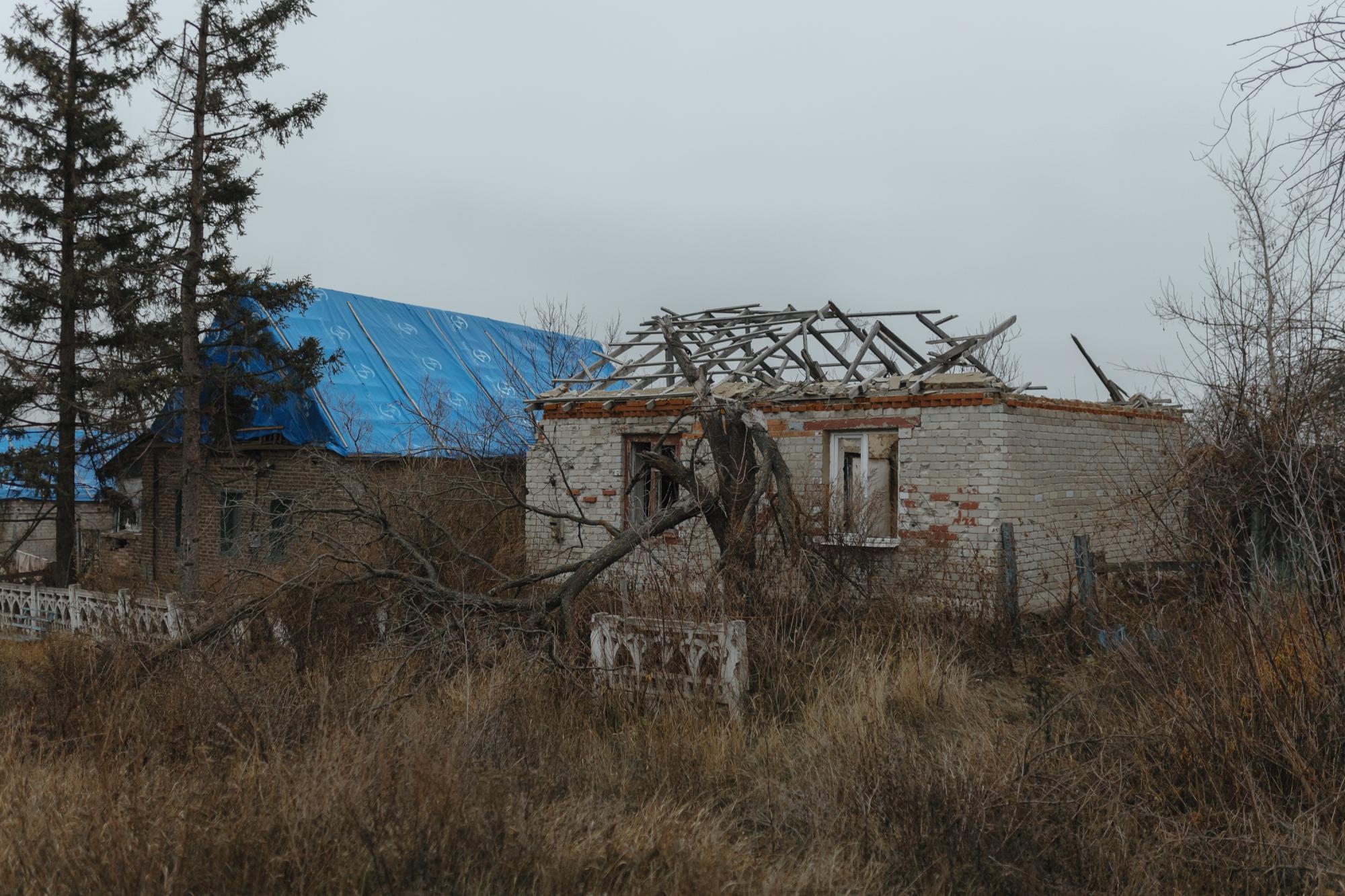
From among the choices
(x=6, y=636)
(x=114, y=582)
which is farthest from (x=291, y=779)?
(x=114, y=582)

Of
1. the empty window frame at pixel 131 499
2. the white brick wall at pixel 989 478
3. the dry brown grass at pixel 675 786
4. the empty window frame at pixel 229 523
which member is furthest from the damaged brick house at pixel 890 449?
the empty window frame at pixel 131 499

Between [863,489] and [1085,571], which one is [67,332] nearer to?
[863,489]

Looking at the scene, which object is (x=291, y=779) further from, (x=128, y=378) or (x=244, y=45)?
(x=244, y=45)

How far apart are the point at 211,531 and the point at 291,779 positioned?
54.6 feet

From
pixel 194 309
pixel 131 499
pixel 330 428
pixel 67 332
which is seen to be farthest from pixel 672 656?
pixel 131 499

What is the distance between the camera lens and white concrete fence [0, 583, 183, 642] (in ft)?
29.1

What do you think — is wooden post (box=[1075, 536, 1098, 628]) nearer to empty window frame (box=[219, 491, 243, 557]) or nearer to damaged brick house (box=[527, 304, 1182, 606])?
damaged brick house (box=[527, 304, 1182, 606])

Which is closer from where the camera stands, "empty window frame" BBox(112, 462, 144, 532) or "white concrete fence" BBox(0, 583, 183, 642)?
"white concrete fence" BBox(0, 583, 183, 642)

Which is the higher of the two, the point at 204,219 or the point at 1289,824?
the point at 204,219

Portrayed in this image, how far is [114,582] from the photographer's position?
1864 centimetres

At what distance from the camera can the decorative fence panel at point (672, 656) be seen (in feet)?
23.4

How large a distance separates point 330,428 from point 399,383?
224 cm

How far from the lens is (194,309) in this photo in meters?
14.4

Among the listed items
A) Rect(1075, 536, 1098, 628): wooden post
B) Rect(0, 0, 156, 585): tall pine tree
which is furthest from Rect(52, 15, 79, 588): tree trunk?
Rect(1075, 536, 1098, 628): wooden post
